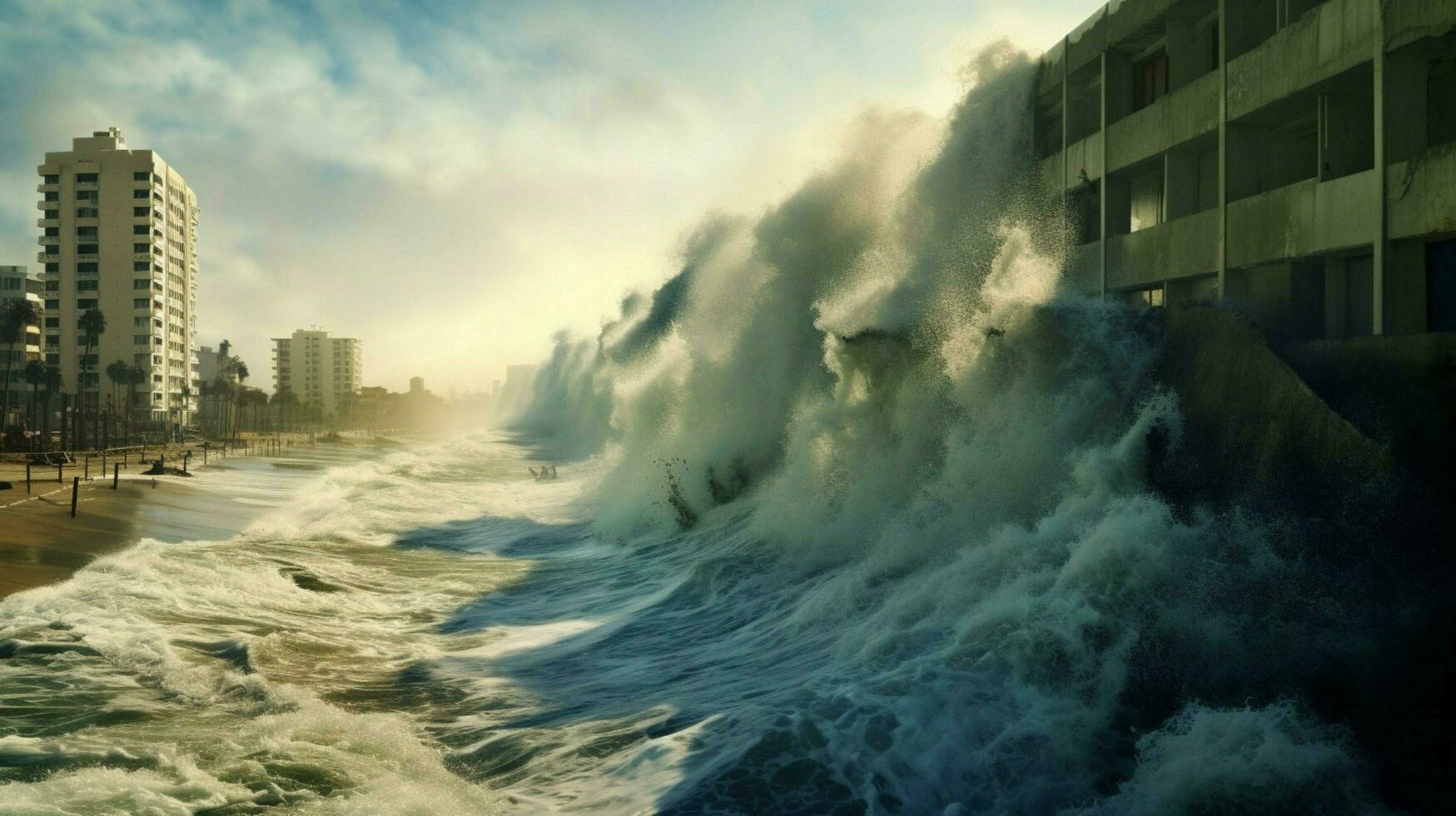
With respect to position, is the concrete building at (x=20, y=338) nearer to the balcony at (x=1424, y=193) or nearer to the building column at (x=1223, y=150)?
the building column at (x=1223, y=150)

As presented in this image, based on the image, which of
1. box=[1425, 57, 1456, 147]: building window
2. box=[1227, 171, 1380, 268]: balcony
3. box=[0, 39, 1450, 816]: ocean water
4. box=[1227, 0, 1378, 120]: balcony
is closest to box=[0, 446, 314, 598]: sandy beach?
box=[0, 39, 1450, 816]: ocean water

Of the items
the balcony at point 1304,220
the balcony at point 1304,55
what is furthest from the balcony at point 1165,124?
the balcony at point 1304,220

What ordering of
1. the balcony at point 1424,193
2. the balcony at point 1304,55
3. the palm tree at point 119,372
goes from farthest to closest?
the palm tree at point 119,372 → the balcony at point 1304,55 → the balcony at point 1424,193

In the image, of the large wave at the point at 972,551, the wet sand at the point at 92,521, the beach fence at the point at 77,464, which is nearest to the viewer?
the large wave at the point at 972,551

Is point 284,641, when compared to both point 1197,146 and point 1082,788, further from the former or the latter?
point 1197,146

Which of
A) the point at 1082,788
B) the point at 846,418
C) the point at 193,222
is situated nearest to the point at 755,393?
the point at 846,418

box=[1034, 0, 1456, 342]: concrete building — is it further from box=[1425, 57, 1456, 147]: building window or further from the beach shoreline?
the beach shoreline
